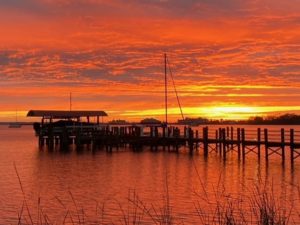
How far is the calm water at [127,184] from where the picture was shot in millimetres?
22033

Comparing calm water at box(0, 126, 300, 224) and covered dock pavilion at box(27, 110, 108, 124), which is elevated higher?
covered dock pavilion at box(27, 110, 108, 124)

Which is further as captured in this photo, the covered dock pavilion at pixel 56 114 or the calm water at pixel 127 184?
the covered dock pavilion at pixel 56 114

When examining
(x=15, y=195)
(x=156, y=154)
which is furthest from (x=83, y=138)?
(x=15, y=195)

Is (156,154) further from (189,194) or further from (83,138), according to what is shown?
(189,194)

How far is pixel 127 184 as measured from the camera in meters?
31.1

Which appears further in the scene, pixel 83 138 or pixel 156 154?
pixel 83 138

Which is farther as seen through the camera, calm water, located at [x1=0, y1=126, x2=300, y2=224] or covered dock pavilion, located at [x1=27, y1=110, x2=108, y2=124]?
covered dock pavilion, located at [x1=27, y1=110, x2=108, y2=124]

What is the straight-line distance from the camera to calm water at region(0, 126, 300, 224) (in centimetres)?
2203

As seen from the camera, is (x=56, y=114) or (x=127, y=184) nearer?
(x=127, y=184)

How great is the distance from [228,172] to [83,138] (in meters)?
30.7

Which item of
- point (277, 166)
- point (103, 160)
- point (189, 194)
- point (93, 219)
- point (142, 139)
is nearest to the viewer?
point (93, 219)

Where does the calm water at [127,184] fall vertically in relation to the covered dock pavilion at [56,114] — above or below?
below

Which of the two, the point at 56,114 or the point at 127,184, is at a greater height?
the point at 56,114

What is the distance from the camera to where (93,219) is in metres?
20.4
